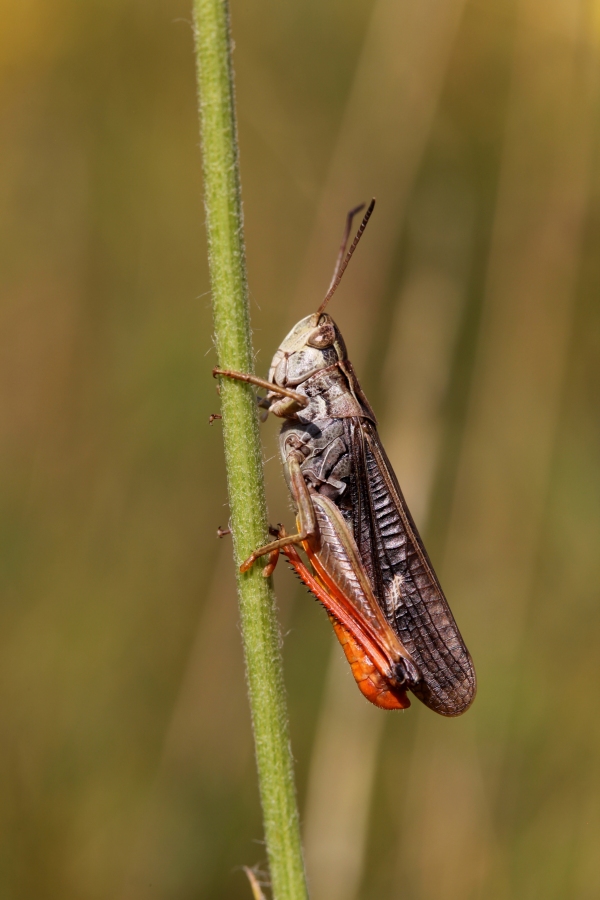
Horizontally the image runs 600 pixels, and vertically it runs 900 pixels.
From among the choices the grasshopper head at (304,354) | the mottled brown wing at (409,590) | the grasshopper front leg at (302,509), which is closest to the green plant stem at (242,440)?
the grasshopper front leg at (302,509)

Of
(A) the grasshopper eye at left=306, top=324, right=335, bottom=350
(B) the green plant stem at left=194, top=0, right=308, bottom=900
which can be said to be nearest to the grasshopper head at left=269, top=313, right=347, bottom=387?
(A) the grasshopper eye at left=306, top=324, right=335, bottom=350

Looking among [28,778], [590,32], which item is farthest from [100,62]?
[28,778]

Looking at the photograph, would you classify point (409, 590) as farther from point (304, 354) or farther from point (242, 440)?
point (242, 440)

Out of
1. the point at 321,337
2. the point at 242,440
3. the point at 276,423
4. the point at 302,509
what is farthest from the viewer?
the point at 276,423

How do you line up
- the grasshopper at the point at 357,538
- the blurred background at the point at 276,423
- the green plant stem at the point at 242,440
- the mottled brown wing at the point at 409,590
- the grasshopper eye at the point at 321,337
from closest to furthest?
1. the green plant stem at the point at 242,440
2. the grasshopper at the point at 357,538
3. the mottled brown wing at the point at 409,590
4. the grasshopper eye at the point at 321,337
5. the blurred background at the point at 276,423

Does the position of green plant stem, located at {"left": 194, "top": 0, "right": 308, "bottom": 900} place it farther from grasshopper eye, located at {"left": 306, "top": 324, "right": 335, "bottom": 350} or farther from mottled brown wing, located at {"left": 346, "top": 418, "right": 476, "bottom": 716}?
grasshopper eye, located at {"left": 306, "top": 324, "right": 335, "bottom": 350}

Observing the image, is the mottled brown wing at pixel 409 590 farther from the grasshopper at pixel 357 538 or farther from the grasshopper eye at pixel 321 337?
the grasshopper eye at pixel 321 337

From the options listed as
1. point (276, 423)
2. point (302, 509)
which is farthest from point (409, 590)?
→ point (276, 423)
